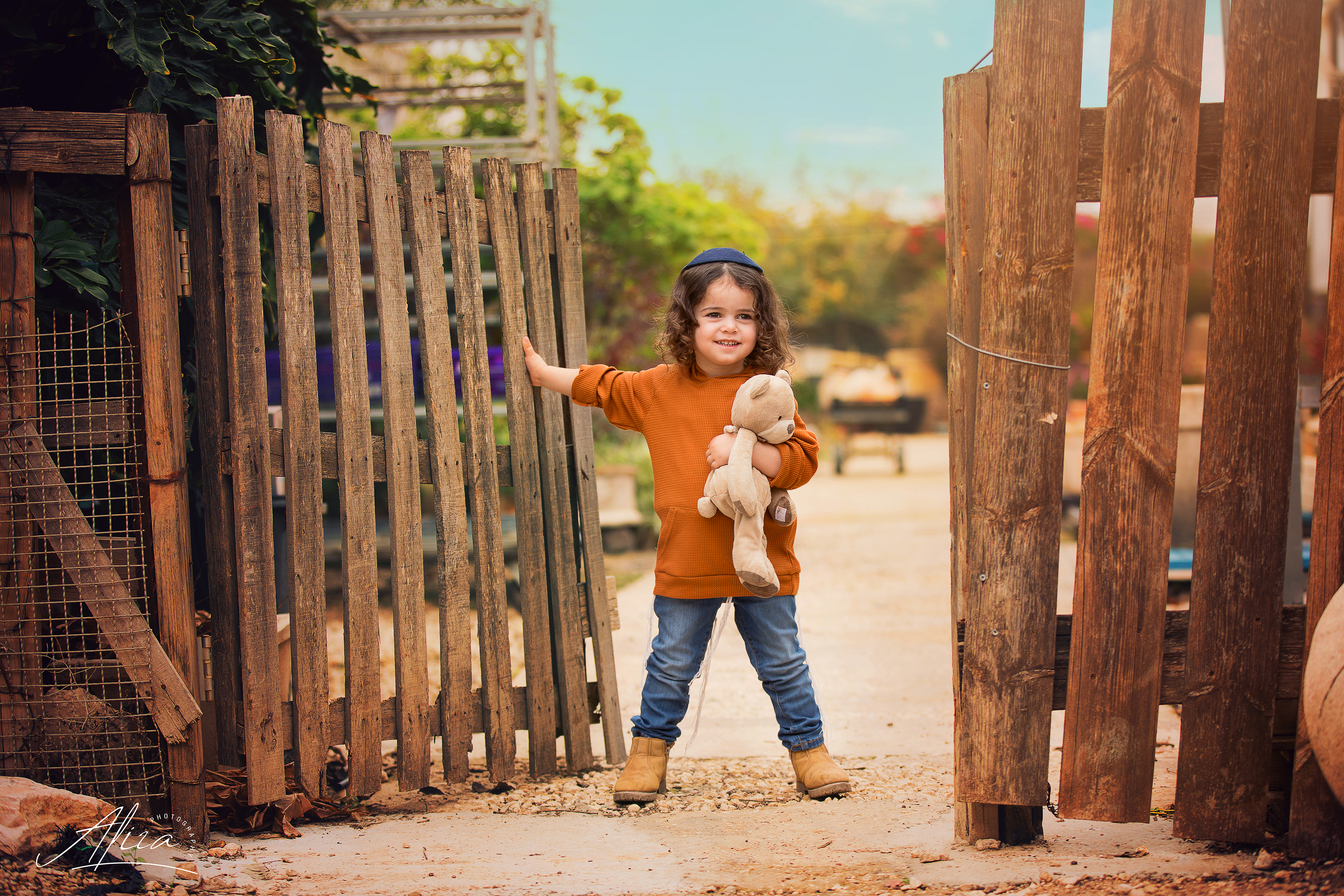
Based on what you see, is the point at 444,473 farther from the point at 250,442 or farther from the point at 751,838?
Result: the point at 751,838

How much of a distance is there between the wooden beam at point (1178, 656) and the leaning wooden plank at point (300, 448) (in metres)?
1.86

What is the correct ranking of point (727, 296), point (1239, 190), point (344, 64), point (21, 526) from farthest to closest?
1. point (344, 64)
2. point (727, 296)
3. point (21, 526)
4. point (1239, 190)

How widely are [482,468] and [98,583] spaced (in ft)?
3.65

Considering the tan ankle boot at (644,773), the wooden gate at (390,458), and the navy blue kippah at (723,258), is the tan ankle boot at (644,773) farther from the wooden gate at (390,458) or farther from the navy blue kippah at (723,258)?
the navy blue kippah at (723,258)

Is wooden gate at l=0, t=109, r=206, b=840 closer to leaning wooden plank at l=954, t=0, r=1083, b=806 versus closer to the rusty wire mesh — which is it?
the rusty wire mesh

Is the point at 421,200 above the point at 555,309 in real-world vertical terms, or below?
above

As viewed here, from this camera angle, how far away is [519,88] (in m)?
8.81

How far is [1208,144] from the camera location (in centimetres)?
232

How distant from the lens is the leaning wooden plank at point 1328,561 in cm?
230

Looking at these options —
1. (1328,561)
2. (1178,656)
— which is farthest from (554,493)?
(1328,561)

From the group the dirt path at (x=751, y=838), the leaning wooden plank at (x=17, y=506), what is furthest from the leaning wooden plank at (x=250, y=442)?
the leaning wooden plank at (x=17, y=506)

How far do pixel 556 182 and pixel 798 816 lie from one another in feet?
7.18

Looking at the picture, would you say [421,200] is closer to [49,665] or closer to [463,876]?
[49,665]

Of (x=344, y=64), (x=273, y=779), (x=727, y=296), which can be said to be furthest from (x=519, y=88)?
(x=273, y=779)
